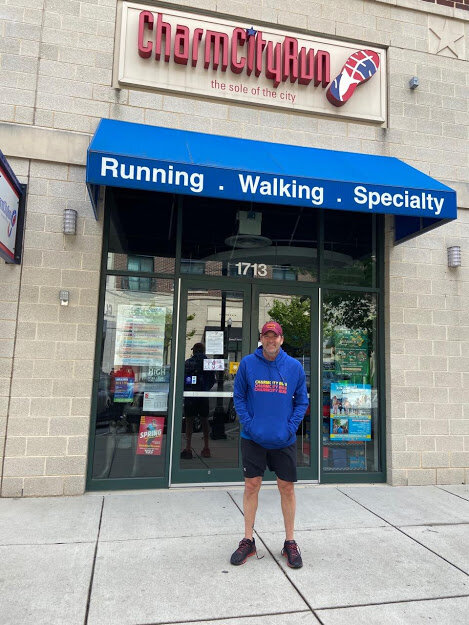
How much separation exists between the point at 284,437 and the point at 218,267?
2855 millimetres

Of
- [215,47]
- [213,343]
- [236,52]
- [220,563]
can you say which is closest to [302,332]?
[213,343]

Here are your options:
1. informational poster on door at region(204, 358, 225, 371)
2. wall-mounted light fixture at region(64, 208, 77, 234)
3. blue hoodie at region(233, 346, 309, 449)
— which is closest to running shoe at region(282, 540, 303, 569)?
blue hoodie at region(233, 346, 309, 449)

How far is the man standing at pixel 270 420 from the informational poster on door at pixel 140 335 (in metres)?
2.17

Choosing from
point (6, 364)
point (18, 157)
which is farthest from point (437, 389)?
point (18, 157)

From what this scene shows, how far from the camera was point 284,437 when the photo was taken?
141 inches

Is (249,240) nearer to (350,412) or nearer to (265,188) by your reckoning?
(265,188)

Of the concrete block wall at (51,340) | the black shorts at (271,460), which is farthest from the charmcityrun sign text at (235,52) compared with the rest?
the black shorts at (271,460)

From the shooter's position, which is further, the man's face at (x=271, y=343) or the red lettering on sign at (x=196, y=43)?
the red lettering on sign at (x=196, y=43)

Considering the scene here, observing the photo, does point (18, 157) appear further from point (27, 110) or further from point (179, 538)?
point (179, 538)

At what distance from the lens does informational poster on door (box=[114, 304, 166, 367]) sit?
221 inches

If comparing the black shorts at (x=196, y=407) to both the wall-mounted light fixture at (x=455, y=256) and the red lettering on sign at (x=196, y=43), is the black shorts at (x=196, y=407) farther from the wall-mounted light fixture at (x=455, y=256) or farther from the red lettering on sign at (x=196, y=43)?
the red lettering on sign at (x=196, y=43)

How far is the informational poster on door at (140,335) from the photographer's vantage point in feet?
18.4

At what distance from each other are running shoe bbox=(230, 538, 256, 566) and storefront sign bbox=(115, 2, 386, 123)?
5135 mm

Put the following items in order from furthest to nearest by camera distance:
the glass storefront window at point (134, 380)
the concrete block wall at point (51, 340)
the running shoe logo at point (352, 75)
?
the running shoe logo at point (352, 75)
the glass storefront window at point (134, 380)
the concrete block wall at point (51, 340)
